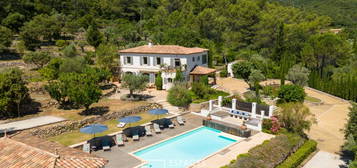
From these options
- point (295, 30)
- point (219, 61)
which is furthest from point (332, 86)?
point (219, 61)

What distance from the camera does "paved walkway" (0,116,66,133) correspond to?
2132 cm

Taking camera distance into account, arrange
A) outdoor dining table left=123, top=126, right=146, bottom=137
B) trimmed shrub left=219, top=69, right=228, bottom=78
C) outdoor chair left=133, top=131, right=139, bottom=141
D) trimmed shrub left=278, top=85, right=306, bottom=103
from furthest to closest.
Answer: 1. trimmed shrub left=219, top=69, right=228, bottom=78
2. trimmed shrub left=278, top=85, right=306, bottom=103
3. outdoor dining table left=123, top=126, right=146, bottom=137
4. outdoor chair left=133, top=131, right=139, bottom=141

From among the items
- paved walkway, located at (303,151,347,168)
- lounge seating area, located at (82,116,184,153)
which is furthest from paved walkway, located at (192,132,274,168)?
lounge seating area, located at (82,116,184,153)

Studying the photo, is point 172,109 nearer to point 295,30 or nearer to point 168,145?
point 168,145

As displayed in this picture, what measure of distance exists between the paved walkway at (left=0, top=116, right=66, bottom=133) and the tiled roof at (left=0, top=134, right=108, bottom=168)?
10.9 meters

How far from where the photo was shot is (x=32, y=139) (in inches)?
511

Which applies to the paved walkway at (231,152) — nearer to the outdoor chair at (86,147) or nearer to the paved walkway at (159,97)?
the outdoor chair at (86,147)

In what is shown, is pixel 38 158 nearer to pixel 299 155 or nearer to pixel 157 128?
pixel 157 128

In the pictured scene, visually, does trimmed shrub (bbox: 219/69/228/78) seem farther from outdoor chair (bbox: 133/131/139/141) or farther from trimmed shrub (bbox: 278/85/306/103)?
outdoor chair (bbox: 133/131/139/141)

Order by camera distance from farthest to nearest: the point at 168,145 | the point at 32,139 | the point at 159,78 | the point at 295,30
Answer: the point at 295,30 → the point at 159,78 → the point at 168,145 → the point at 32,139

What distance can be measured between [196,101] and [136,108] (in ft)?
23.0

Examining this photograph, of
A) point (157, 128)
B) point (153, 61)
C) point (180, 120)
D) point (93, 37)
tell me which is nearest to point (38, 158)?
point (157, 128)

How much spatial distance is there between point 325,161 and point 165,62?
25038 mm

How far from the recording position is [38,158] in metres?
10.3
